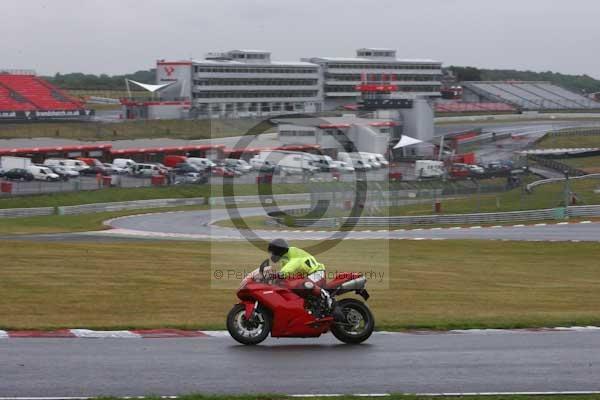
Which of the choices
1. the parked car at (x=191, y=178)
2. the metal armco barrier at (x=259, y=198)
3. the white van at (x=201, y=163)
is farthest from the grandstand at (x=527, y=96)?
the metal armco barrier at (x=259, y=198)

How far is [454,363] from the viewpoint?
1097cm

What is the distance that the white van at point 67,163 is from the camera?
75.5 meters

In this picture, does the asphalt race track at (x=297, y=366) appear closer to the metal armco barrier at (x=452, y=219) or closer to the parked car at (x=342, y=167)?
the metal armco barrier at (x=452, y=219)

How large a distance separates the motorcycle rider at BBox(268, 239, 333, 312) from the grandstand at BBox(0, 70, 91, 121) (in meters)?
98.6

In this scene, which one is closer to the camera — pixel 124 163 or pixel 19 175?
pixel 19 175

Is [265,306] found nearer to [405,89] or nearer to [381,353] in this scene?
[381,353]

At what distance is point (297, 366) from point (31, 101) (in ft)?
361

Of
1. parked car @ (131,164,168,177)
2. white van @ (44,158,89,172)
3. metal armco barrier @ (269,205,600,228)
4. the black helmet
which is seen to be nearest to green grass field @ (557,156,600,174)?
metal armco barrier @ (269,205,600,228)

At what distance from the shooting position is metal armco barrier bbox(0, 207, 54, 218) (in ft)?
179

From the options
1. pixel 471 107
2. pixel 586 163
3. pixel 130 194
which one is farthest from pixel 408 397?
pixel 471 107

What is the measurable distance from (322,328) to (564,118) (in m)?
148

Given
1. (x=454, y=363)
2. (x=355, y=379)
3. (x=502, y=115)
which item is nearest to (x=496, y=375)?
(x=454, y=363)

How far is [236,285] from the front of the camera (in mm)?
21969

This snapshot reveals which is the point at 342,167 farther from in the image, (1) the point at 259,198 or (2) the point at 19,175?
(2) the point at 19,175
